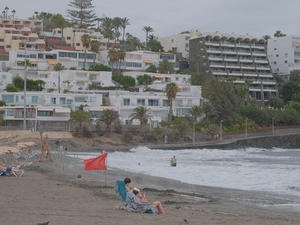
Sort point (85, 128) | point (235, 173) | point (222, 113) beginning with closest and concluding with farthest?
point (235, 173), point (85, 128), point (222, 113)

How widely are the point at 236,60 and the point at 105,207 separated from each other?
96.7 m

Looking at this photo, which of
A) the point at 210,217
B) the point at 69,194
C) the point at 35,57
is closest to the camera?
the point at 210,217

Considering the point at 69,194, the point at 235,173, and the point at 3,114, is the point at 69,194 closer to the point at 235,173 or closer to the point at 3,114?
the point at 235,173

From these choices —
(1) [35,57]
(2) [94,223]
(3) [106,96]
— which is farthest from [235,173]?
(1) [35,57]

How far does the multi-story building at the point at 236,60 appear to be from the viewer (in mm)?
106000

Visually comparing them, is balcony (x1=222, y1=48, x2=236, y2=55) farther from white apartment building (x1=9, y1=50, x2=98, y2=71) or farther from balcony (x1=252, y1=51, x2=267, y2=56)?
white apartment building (x1=9, y1=50, x2=98, y2=71)

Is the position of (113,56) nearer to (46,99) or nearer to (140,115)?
(46,99)

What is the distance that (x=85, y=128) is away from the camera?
211 feet

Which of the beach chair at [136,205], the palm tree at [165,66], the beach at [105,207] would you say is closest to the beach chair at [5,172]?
the beach at [105,207]

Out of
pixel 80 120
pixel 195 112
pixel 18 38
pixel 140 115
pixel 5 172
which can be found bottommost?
pixel 5 172

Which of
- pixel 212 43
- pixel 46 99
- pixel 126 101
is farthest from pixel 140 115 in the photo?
pixel 212 43

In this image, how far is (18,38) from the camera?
10538 cm

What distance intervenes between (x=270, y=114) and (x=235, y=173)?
49.9 meters

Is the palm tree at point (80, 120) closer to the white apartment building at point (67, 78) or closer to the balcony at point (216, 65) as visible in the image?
the white apartment building at point (67, 78)
